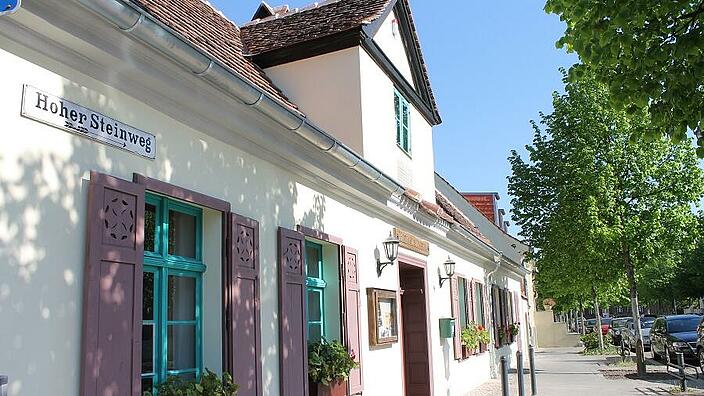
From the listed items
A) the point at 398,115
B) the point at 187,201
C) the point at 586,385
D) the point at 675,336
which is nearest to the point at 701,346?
the point at 675,336

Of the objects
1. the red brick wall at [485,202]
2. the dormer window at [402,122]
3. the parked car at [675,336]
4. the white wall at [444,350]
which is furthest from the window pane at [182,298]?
the red brick wall at [485,202]

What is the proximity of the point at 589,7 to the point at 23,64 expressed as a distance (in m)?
5.10

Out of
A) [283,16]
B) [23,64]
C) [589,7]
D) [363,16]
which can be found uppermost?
[283,16]

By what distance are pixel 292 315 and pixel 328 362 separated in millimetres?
854

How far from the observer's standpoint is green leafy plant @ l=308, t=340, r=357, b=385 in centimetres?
682

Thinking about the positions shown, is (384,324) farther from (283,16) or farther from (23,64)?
(23,64)

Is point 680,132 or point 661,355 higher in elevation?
point 680,132

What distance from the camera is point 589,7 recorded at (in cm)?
643

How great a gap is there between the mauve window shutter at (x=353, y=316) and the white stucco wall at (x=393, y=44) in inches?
152

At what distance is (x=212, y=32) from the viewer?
8.71m

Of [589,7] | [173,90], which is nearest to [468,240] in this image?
[589,7]

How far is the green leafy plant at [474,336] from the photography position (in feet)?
49.1

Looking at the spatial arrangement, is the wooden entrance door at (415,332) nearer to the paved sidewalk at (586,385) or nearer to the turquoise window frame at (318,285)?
the paved sidewalk at (586,385)

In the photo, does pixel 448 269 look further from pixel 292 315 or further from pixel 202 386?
pixel 202 386
